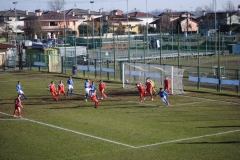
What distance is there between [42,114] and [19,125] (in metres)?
3.52

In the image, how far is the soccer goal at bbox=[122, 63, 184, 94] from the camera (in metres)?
38.9

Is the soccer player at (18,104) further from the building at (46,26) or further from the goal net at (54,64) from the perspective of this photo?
the building at (46,26)

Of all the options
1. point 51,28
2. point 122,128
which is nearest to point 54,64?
point 122,128

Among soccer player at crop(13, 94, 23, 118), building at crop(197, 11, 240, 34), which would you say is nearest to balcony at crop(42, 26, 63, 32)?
building at crop(197, 11, 240, 34)

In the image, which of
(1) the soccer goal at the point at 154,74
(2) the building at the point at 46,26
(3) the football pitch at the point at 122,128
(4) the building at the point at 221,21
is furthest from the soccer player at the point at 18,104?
(4) the building at the point at 221,21

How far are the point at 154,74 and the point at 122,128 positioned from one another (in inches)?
639

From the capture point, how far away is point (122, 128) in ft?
83.4

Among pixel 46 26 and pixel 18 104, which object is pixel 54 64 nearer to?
pixel 18 104

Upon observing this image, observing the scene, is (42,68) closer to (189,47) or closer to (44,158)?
(189,47)

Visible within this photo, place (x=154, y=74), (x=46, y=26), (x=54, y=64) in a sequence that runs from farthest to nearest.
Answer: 1. (x=46, y=26)
2. (x=54, y=64)
3. (x=154, y=74)

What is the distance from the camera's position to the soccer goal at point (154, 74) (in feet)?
128

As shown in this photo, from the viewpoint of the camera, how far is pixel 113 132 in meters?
24.5

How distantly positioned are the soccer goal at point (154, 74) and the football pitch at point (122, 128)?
A: 57.4 inches

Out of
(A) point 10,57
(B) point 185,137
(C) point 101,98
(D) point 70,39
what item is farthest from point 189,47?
(B) point 185,137
